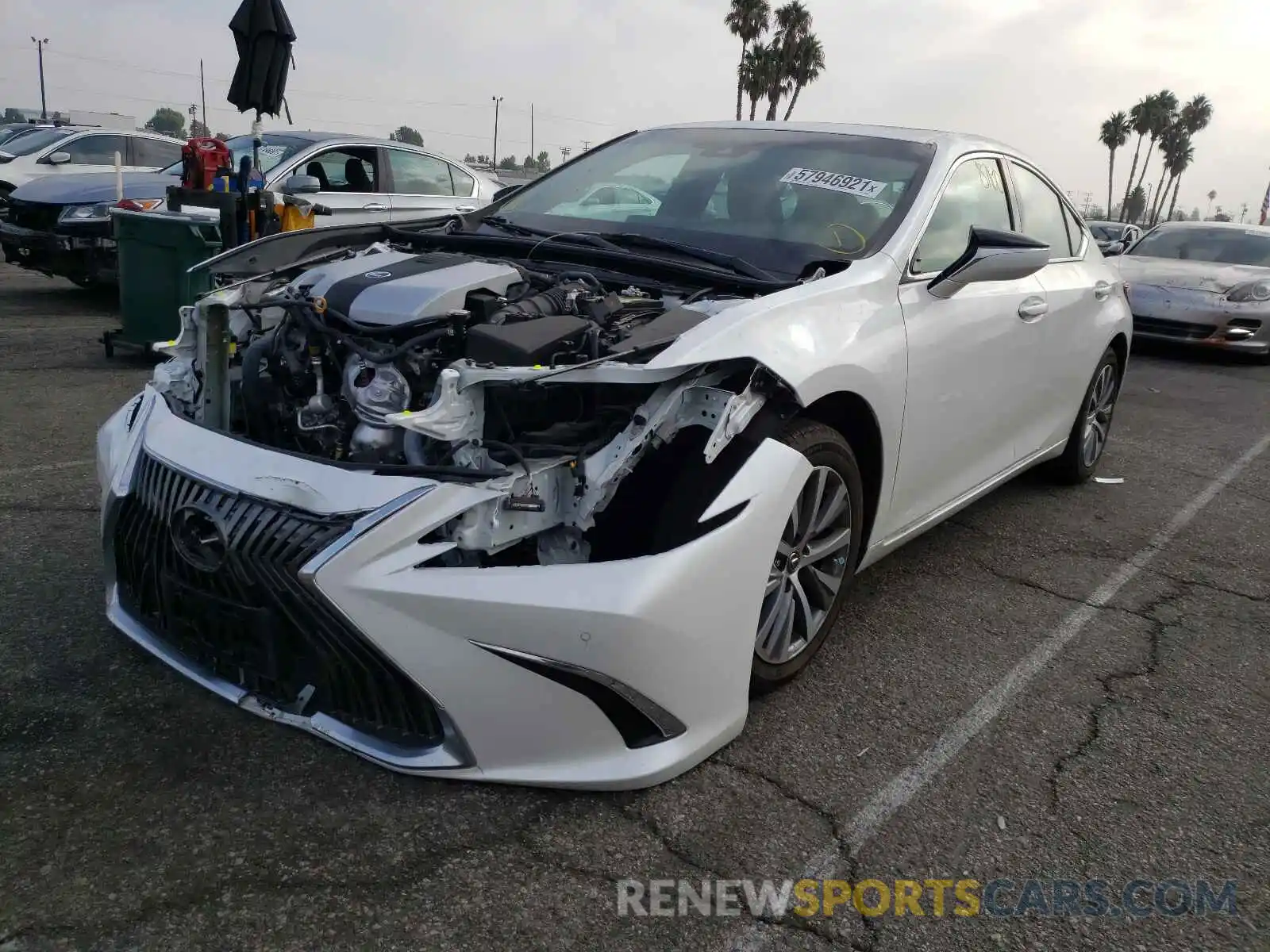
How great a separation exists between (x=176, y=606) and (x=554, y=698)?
0.98 meters

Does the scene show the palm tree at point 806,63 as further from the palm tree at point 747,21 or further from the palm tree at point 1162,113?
the palm tree at point 1162,113

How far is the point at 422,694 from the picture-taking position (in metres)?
2.19

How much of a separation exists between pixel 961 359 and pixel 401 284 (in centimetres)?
186

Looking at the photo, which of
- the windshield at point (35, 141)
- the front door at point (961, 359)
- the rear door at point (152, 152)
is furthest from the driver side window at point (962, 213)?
the windshield at point (35, 141)

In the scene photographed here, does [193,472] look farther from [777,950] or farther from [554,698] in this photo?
[777,950]

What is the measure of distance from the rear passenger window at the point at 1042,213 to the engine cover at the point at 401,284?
242 centimetres

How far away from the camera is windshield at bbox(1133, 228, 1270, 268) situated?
1062 cm

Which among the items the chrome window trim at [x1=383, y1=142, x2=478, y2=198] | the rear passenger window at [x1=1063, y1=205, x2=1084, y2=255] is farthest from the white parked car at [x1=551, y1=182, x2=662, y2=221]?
the chrome window trim at [x1=383, y1=142, x2=478, y2=198]

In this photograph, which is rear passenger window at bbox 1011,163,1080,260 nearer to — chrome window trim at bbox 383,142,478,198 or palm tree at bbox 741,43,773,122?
chrome window trim at bbox 383,142,478,198

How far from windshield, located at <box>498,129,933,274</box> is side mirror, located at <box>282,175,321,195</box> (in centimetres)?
504

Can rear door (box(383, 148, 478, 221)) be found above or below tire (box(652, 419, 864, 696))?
above

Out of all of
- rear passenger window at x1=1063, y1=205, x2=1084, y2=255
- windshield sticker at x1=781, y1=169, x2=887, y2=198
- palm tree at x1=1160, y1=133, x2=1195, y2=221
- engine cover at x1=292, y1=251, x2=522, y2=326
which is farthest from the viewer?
palm tree at x1=1160, y1=133, x2=1195, y2=221

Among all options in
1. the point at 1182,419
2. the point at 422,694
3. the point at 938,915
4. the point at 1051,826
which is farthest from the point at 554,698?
the point at 1182,419

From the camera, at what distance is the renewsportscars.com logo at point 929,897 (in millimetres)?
2098
